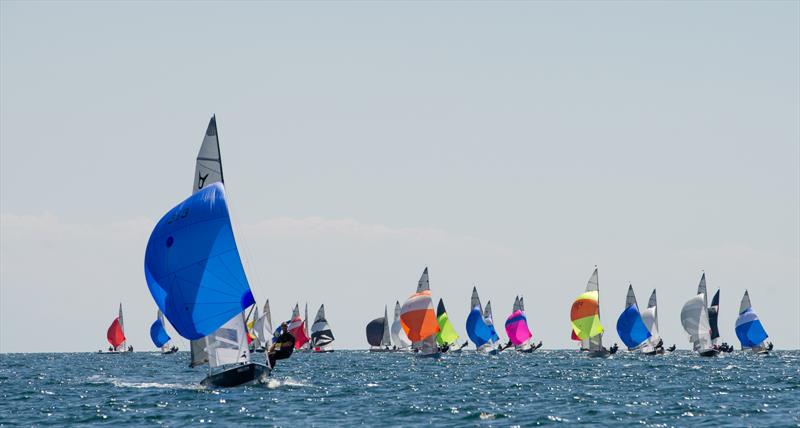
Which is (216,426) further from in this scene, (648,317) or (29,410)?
(648,317)

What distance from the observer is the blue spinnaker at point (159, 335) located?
159250 mm

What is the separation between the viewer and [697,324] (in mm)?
116688

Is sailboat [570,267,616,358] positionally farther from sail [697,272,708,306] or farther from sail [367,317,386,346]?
sail [367,317,386,346]

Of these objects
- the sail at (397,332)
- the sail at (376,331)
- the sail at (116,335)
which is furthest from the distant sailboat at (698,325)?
the sail at (116,335)

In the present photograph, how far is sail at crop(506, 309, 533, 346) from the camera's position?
→ 469ft

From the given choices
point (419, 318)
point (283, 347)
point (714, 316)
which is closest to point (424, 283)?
point (419, 318)

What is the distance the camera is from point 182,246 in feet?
159

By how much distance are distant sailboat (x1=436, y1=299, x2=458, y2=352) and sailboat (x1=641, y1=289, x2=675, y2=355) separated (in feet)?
65.8

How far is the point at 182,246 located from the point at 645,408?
62.9 feet

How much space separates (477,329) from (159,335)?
1823 inches

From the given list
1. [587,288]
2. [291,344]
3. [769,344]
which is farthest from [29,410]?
[769,344]

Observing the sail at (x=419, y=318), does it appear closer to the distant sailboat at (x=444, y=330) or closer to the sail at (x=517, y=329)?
the distant sailboat at (x=444, y=330)

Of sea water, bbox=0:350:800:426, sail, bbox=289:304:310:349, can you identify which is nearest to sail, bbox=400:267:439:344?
sea water, bbox=0:350:800:426

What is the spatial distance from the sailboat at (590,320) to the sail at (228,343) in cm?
6664
